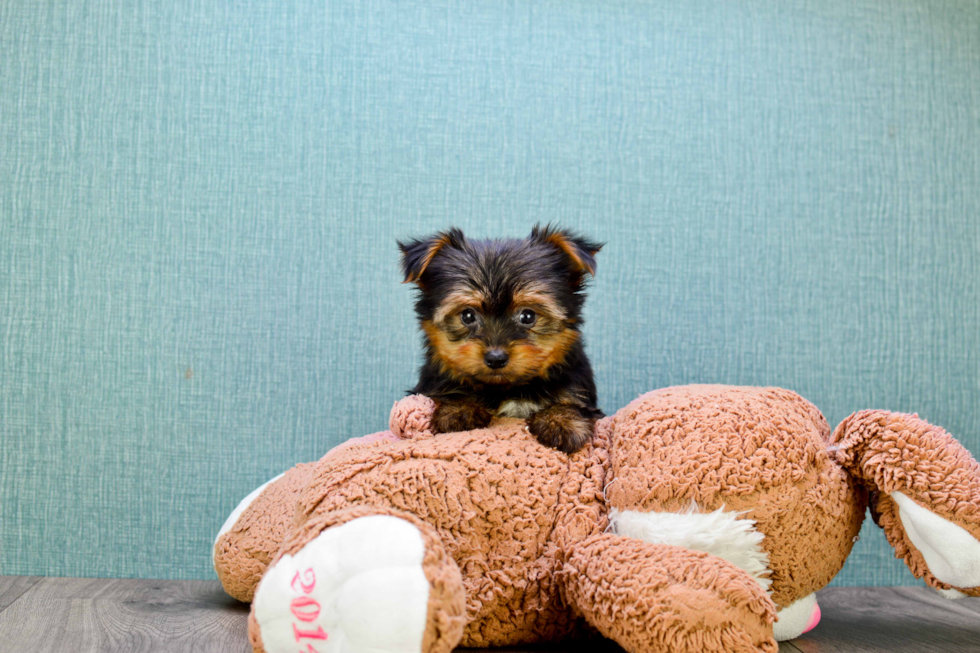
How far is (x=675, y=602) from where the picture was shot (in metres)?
1.37

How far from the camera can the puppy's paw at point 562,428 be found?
70.6 inches

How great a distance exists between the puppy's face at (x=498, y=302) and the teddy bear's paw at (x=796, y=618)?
820 millimetres

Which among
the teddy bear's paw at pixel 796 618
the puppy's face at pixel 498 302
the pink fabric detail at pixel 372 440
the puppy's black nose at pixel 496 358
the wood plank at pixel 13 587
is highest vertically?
the puppy's face at pixel 498 302

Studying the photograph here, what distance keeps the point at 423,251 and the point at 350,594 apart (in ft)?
3.12

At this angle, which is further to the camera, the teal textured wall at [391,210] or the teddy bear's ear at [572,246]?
the teal textured wall at [391,210]

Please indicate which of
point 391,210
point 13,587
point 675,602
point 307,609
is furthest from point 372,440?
point 13,587

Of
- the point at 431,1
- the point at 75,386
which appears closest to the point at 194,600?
the point at 75,386

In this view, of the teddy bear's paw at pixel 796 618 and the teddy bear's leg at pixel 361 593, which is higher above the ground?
the teddy bear's leg at pixel 361 593

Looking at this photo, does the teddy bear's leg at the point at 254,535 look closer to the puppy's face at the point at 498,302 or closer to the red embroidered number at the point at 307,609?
the puppy's face at the point at 498,302

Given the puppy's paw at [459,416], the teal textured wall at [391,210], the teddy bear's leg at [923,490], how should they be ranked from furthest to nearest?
the teal textured wall at [391,210]
the puppy's paw at [459,416]
the teddy bear's leg at [923,490]

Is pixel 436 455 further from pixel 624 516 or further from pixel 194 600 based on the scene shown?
pixel 194 600

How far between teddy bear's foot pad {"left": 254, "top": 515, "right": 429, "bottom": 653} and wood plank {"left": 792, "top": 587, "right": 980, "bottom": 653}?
1147mm

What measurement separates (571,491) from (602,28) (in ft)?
6.29

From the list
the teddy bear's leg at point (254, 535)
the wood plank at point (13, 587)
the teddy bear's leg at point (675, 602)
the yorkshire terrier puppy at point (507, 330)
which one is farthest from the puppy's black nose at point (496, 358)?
the wood plank at point (13, 587)
